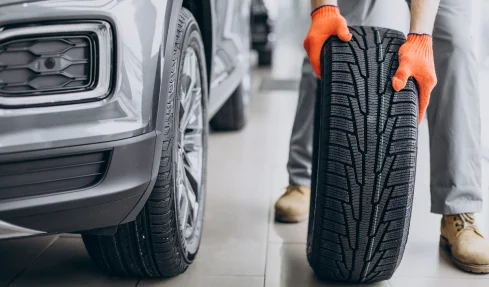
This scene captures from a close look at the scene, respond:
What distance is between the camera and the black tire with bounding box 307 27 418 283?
1.50 m

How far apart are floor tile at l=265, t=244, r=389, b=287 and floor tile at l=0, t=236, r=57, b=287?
2.31 ft

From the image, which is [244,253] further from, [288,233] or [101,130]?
[101,130]

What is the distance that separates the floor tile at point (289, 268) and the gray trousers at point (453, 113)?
400 mm

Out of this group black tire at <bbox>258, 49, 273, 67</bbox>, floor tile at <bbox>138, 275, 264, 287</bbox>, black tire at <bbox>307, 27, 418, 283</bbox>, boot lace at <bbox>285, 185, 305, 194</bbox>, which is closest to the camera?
black tire at <bbox>307, 27, 418, 283</bbox>

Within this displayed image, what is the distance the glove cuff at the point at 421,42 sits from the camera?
1.58m

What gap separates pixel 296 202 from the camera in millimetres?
2285

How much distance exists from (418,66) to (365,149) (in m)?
0.24

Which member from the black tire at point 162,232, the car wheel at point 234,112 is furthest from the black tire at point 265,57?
the black tire at point 162,232

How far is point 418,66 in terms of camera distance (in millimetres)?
1535

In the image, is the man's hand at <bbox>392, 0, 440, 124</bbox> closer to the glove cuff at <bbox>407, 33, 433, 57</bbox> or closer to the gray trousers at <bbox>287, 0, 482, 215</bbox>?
the glove cuff at <bbox>407, 33, 433, 57</bbox>

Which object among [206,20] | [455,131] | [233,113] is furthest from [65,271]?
[233,113]

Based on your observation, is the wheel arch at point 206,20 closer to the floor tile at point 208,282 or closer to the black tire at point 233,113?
the floor tile at point 208,282

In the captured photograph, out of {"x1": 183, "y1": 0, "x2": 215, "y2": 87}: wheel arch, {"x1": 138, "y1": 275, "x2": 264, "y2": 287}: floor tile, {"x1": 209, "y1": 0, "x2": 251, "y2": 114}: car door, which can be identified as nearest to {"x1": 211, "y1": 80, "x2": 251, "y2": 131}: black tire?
{"x1": 209, "y1": 0, "x2": 251, "y2": 114}: car door

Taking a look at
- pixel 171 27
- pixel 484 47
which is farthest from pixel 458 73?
pixel 484 47
